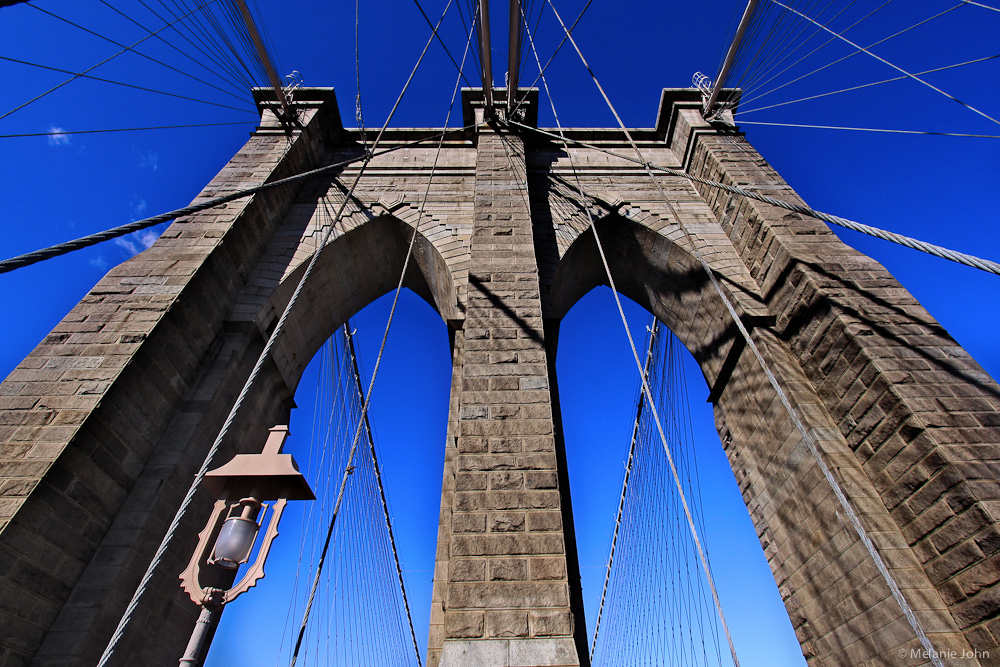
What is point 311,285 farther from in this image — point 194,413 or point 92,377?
point 92,377

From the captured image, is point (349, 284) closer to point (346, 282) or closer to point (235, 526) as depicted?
point (346, 282)

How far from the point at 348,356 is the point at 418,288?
135 inches

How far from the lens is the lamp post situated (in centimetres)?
180

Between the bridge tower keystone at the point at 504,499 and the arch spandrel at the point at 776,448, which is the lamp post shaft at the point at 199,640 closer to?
the bridge tower keystone at the point at 504,499

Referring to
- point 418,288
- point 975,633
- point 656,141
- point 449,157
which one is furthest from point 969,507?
point 449,157

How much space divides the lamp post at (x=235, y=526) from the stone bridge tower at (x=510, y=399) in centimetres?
123

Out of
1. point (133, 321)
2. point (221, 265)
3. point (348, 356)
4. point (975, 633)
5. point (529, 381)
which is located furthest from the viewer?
point (348, 356)

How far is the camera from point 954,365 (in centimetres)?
439

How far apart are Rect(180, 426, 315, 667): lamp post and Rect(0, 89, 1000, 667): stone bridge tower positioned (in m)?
1.23

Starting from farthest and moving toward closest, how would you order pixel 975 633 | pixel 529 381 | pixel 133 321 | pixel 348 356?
pixel 348 356 < pixel 133 321 < pixel 529 381 < pixel 975 633
